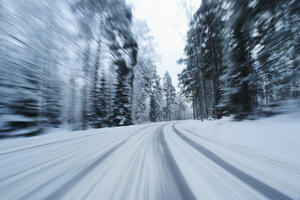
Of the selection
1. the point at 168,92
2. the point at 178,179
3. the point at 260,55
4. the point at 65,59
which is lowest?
the point at 178,179

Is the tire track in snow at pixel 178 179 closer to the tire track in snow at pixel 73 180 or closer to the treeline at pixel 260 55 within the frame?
the tire track in snow at pixel 73 180

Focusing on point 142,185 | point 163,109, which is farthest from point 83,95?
point 163,109

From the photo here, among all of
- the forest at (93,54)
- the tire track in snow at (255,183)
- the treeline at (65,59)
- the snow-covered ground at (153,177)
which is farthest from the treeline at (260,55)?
the treeline at (65,59)

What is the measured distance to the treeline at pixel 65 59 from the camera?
3.63 metres

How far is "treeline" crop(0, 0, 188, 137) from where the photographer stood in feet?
11.9

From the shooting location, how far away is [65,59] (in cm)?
556

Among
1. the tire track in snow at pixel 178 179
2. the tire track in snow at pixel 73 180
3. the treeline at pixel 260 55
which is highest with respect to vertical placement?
the treeline at pixel 260 55

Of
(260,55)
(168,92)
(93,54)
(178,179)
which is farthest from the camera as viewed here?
(168,92)

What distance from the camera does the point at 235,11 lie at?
14.1ft

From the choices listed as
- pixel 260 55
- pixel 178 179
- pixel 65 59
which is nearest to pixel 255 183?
pixel 178 179

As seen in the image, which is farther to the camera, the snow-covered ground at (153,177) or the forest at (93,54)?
the forest at (93,54)

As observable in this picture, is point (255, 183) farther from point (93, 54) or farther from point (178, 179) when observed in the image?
point (93, 54)

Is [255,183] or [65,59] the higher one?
[65,59]

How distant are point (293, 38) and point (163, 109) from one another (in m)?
26.2
